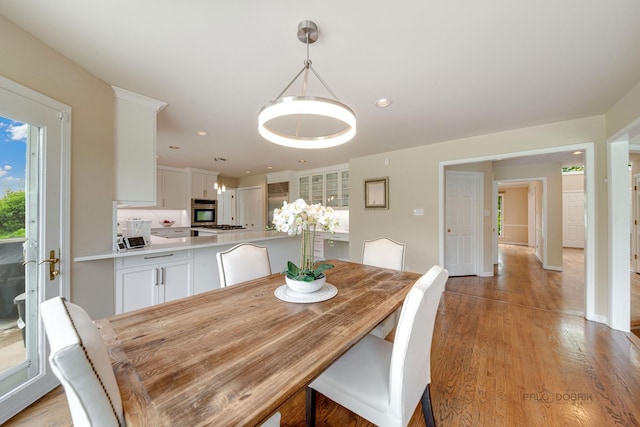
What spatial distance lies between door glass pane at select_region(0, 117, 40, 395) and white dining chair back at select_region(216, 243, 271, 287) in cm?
113

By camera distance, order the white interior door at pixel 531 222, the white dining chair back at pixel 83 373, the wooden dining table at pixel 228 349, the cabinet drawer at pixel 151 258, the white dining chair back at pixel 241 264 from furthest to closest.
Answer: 1. the white interior door at pixel 531 222
2. the cabinet drawer at pixel 151 258
3. the white dining chair back at pixel 241 264
4. the wooden dining table at pixel 228 349
5. the white dining chair back at pixel 83 373

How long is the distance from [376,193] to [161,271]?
3.39m

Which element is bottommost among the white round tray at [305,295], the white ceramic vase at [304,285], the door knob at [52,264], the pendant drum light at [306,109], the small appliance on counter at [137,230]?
the white round tray at [305,295]

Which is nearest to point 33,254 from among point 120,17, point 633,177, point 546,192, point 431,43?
point 120,17

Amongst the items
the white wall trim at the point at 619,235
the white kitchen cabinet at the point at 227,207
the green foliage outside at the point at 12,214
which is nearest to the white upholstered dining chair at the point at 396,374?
the green foliage outside at the point at 12,214

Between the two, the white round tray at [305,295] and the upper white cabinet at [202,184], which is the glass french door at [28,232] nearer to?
the white round tray at [305,295]

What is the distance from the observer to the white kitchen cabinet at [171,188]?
Result: 5363 millimetres

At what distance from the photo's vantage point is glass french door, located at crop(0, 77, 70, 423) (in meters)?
1.42

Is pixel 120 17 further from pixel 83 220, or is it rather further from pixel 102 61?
pixel 83 220

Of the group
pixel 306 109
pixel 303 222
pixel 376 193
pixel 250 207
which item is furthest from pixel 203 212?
pixel 306 109

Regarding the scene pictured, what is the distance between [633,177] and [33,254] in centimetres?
819

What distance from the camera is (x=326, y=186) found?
5.50 metres

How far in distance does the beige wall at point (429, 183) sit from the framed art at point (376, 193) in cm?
9

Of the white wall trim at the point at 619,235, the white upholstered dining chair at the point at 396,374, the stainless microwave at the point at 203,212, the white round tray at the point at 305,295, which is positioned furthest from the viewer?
the stainless microwave at the point at 203,212
